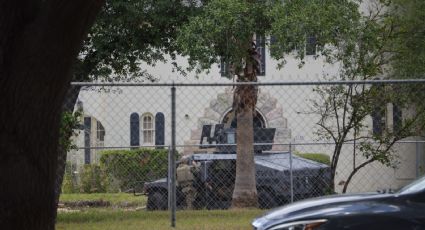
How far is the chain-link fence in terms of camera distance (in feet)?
41.7

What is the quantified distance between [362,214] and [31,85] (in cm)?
256

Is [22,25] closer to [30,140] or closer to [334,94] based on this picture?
[30,140]

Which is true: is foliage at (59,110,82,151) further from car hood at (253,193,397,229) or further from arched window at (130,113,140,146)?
Answer: arched window at (130,113,140,146)

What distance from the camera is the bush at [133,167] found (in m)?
15.9

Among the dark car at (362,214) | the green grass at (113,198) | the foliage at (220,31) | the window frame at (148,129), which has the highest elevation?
the foliage at (220,31)

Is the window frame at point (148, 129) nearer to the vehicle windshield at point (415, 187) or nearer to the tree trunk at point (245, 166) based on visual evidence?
the tree trunk at point (245, 166)

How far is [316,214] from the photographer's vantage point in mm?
6395

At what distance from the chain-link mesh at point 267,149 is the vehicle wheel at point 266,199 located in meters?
0.01

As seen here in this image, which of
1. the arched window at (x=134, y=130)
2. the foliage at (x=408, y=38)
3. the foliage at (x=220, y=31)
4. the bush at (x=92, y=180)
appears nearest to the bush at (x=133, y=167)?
the bush at (x=92, y=180)

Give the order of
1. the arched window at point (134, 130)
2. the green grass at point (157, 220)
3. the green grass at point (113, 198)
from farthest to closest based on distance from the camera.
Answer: the arched window at point (134, 130) → the green grass at point (113, 198) → the green grass at point (157, 220)

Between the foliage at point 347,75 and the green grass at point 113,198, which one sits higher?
the foliage at point 347,75

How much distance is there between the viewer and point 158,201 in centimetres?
1477

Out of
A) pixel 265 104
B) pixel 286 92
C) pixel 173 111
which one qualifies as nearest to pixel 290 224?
pixel 173 111

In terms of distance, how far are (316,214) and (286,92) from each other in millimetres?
12614
